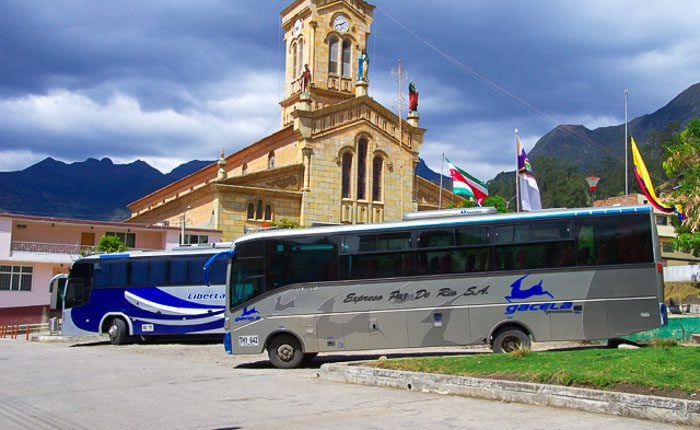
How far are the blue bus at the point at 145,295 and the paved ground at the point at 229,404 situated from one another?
7.80 meters

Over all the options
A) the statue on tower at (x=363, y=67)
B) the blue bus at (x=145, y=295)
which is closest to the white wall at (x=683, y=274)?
the statue on tower at (x=363, y=67)

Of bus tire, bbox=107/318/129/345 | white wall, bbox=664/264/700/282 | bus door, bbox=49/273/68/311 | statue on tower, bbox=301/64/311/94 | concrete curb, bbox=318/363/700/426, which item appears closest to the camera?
concrete curb, bbox=318/363/700/426

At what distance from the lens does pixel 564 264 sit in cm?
1511

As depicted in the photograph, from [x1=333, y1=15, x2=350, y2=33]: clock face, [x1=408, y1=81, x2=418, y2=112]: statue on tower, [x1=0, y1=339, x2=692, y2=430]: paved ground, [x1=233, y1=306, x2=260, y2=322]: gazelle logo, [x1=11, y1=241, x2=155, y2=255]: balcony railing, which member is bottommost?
[x1=0, y1=339, x2=692, y2=430]: paved ground

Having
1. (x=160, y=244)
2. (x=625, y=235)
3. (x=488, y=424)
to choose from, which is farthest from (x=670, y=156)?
(x=160, y=244)

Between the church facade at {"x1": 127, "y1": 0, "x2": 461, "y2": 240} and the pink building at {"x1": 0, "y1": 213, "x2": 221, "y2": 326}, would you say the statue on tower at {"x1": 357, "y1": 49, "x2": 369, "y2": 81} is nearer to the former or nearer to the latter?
the church facade at {"x1": 127, "y1": 0, "x2": 461, "y2": 240}

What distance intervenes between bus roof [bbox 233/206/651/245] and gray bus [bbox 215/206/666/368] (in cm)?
3

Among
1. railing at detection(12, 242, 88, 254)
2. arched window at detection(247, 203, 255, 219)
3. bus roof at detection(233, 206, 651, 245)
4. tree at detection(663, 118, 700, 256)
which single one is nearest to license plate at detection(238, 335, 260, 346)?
bus roof at detection(233, 206, 651, 245)

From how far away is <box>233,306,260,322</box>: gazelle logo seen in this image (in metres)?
16.3

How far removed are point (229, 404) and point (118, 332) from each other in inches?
624

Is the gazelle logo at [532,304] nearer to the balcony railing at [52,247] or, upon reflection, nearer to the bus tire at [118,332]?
the bus tire at [118,332]

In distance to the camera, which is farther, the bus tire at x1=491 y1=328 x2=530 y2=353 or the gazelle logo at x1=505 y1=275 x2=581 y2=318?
the bus tire at x1=491 y1=328 x2=530 y2=353

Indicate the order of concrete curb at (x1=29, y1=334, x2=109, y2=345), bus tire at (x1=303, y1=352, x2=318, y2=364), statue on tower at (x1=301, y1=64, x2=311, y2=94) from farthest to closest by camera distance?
1. statue on tower at (x1=301, y1=64, x2=311, y2=94)
2. concrete curb at (x1=29, y1=334, x2=109, y2=345)
3. bus tire at (x1=303, y1=352, x2=318, y2=364)

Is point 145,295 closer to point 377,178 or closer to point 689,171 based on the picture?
point 689,171
